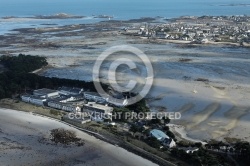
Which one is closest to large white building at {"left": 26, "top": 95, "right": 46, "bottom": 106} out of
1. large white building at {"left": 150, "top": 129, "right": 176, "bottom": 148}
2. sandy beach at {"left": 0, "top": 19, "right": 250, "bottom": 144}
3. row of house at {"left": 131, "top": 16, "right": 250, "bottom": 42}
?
sandy beach at {"left": 0, "top": 19, "right": 250, "bottom": 144}

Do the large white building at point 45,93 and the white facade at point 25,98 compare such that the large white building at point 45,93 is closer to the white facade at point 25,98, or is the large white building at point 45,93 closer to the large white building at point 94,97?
the white facade at point 25,98

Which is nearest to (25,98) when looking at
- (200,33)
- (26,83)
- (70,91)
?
(26,83)

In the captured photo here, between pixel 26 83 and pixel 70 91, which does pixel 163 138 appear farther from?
pixel 26 83

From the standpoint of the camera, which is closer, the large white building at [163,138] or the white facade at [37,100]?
the large white building at [163,138]

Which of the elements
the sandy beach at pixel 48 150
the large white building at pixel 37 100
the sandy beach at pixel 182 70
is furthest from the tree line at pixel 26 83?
the sandy beach at pixel 48 150

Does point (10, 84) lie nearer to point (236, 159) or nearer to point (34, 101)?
point (34, 101)

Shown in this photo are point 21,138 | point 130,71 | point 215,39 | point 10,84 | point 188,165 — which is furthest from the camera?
point 215,39

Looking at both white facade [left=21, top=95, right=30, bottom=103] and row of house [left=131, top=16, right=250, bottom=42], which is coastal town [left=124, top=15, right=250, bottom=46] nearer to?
row of house [left=131, top=16, right=250, bottom=42]

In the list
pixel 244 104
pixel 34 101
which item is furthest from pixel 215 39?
pixel 34 101
